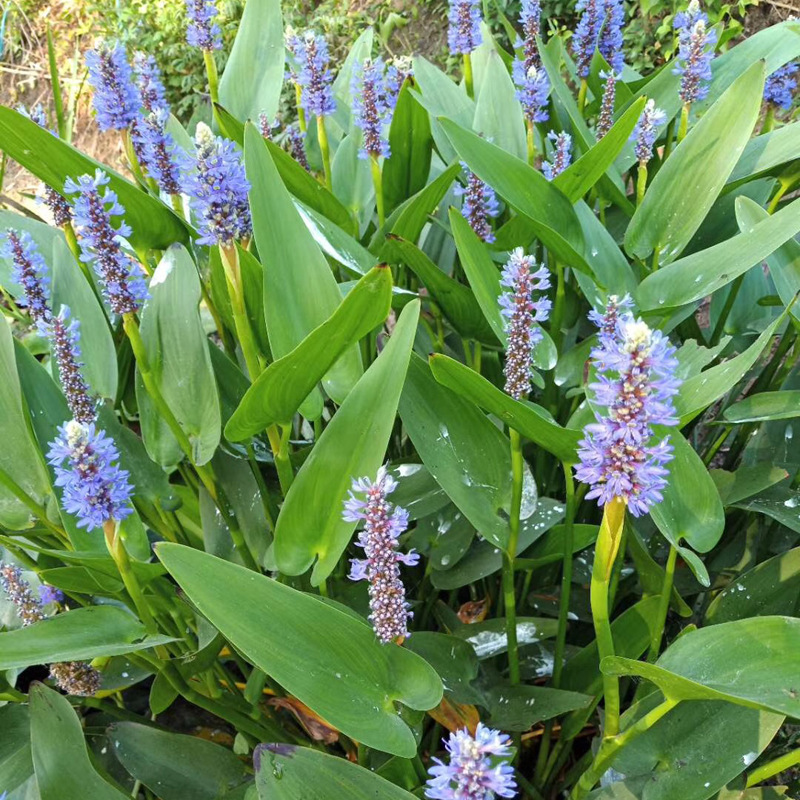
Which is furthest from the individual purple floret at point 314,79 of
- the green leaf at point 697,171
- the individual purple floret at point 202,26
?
the green leaf at point 697,171

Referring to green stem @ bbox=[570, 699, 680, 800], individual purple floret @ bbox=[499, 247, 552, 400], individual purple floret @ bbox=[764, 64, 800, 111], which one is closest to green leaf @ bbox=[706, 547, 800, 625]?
green stem @ bbox=[570, 699, 680, 800]

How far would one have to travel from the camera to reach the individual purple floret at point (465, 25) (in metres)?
1.90

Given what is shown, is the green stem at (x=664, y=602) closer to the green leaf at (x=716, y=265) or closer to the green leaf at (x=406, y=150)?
the green leaf at (x=716, y=265)

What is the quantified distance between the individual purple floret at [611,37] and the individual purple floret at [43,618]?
1740 mm

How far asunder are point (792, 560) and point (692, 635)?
479mm

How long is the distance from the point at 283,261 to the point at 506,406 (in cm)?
44

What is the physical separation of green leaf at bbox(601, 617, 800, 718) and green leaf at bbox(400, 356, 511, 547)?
1.24 feet

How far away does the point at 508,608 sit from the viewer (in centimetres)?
141

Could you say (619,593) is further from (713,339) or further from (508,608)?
(713,339)

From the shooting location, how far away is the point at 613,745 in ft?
3.70

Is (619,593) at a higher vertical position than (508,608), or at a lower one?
lower

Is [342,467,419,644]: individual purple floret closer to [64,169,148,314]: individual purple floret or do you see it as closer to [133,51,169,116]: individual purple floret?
[64,169,148,314]: individual purple floret

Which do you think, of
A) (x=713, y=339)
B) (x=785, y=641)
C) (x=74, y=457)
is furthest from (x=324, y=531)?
(x=713, y=339)

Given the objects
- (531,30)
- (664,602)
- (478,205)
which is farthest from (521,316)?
(531,30)
